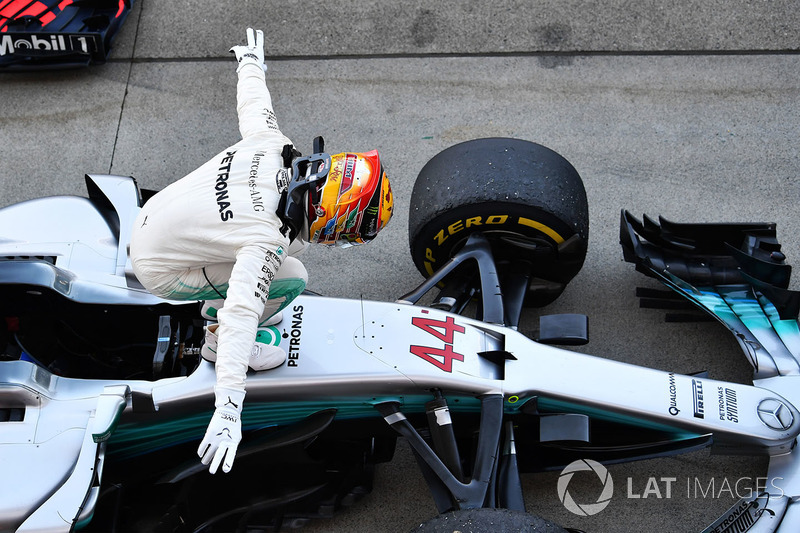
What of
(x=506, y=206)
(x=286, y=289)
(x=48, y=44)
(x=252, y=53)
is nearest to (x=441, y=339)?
(x=286, y=289)

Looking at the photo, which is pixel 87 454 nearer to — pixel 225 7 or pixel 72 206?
pixel 72 206

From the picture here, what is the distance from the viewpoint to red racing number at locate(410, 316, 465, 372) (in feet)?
11.3

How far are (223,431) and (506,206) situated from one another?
1781mm

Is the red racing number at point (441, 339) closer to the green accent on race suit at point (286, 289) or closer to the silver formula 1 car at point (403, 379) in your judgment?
the silver formula 1 car at point (403, 379)

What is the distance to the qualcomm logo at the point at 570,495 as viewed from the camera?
3.87 metres

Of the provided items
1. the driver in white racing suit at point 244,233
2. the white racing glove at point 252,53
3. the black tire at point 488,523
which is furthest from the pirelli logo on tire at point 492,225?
the black tire at point 488,523

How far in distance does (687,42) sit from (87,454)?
4.62 metres

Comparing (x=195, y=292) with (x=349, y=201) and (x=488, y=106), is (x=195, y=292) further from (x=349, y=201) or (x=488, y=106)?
(x=488, y=106)

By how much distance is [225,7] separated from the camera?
6.15 metres

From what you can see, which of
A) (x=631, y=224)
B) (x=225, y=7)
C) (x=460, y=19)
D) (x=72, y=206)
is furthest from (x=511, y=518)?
(x=225, y=7)

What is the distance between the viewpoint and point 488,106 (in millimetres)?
5508

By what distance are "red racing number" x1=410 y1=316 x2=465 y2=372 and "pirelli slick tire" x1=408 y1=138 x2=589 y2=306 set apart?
2.12 ft

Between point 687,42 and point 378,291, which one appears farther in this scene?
point 687,42

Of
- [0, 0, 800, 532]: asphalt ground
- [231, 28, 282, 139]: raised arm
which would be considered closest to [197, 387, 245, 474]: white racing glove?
[231, 28, 282, 139]: raised arm
